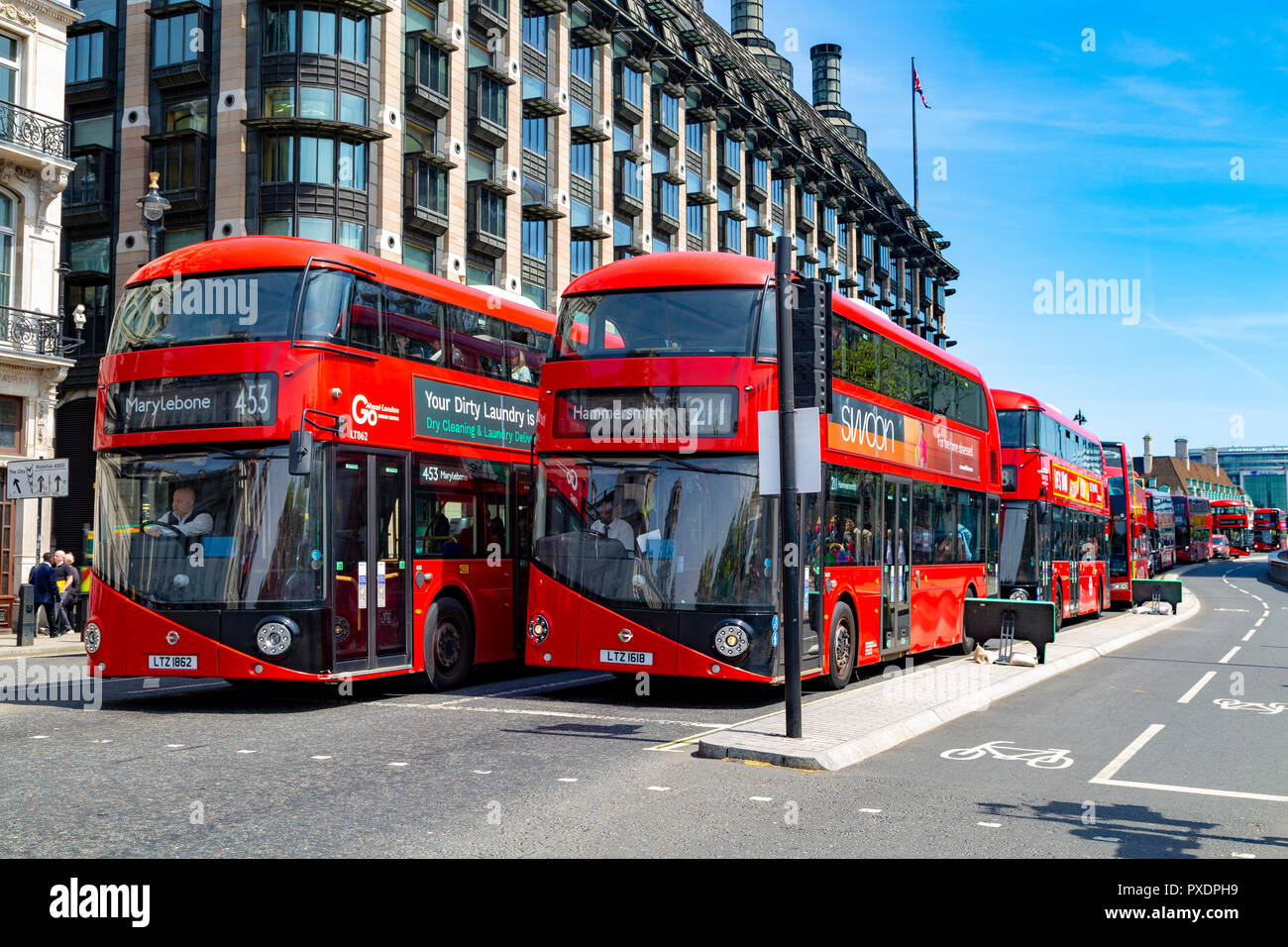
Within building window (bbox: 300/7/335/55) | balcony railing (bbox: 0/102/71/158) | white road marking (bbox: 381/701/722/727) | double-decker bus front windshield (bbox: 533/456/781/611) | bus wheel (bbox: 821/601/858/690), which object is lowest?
white road marking (bbox: 381/701/722/727)

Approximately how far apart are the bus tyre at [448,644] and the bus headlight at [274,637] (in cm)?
223

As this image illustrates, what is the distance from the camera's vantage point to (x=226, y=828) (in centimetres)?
685

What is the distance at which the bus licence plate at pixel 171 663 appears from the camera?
11.6 m

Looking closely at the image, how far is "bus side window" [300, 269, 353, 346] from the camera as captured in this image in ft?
39.0

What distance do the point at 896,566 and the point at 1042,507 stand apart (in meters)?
9.98

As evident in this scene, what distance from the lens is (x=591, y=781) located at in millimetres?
8461

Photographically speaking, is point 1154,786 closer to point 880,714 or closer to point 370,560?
point 880,714

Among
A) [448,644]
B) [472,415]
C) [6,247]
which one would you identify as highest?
[6,247]

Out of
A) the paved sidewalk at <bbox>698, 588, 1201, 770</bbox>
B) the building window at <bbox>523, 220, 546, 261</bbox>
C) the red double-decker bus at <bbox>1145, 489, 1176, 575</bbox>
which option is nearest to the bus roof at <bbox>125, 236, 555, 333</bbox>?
the paved sidewalk at <bbox>698, 588, 1201, 770</bbox>

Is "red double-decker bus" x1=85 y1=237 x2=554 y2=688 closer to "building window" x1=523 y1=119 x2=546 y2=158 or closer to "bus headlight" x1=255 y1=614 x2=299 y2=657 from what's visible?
"bus headlight" x1=255 y1=614 x2=299 y2=657

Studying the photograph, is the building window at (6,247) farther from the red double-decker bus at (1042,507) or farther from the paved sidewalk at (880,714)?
the red double-decker bus at (1042,507)

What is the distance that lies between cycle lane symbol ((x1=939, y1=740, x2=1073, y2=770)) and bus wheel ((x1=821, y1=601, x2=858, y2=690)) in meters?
3.62

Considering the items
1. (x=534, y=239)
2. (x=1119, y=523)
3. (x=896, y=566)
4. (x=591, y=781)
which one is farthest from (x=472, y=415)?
(x=534, y=239)
